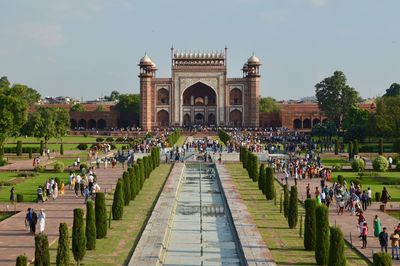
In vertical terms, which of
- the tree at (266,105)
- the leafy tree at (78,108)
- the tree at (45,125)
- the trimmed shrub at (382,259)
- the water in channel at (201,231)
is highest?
the tree at (266,105)

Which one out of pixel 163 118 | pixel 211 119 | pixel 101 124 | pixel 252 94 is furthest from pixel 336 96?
pixel 101 124

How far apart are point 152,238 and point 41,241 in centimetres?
345

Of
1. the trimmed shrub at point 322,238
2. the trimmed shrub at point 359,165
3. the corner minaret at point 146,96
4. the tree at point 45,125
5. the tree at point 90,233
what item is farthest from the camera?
the corner minaret at point 146,96

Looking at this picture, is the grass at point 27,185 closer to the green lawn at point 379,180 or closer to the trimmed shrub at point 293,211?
the trimmed shrub at point 293,211

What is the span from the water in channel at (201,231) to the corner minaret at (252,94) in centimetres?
4100

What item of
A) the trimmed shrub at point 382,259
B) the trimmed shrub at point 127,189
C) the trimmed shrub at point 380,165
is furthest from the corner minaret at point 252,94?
the trimmed shrub at point 382,259

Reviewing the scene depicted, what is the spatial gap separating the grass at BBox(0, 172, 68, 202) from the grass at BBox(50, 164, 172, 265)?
239cm

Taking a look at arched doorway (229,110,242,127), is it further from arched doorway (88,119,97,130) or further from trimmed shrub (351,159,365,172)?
trimmed shrub (351,159,365,172)

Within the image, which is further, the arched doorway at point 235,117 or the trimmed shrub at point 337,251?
the arched doorway at point 235,117

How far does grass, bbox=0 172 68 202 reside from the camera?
20.3 metres

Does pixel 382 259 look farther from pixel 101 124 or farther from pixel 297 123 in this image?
pixel 101 124

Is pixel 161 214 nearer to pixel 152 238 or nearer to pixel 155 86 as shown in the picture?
pixel 152 238

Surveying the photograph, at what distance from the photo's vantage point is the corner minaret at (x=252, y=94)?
213ft

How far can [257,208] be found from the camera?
723 inches
